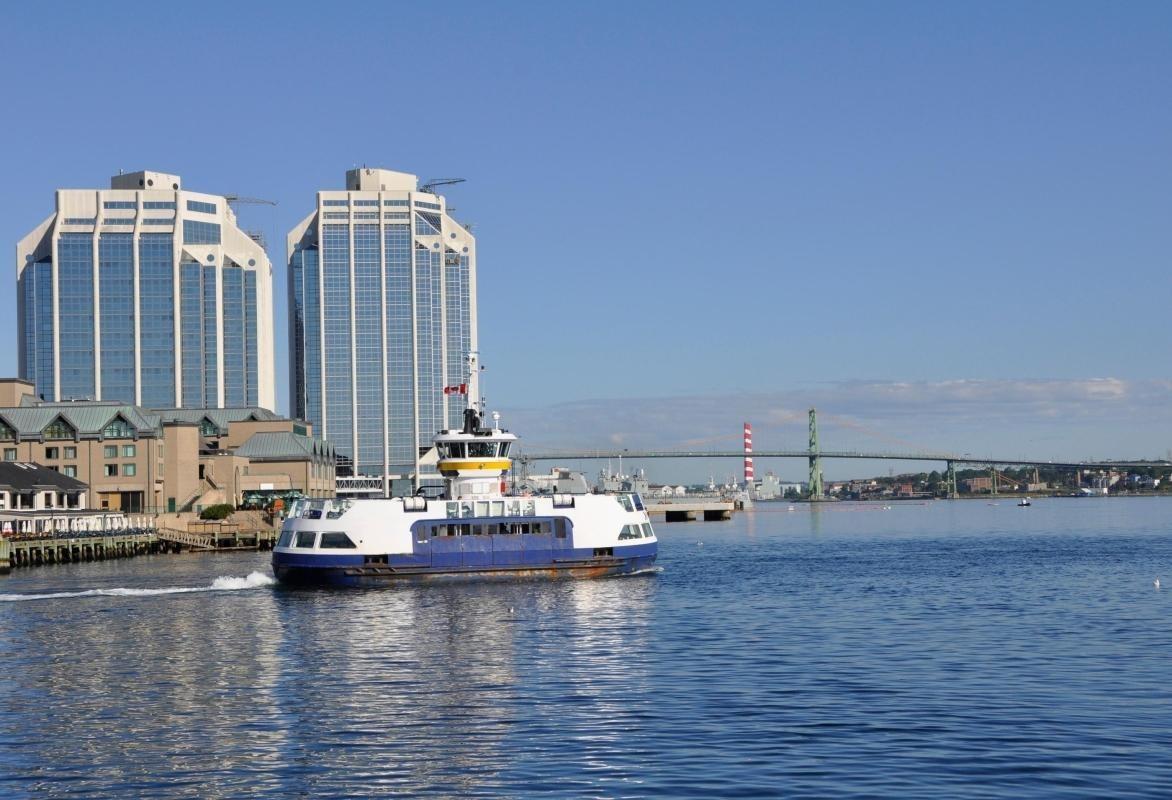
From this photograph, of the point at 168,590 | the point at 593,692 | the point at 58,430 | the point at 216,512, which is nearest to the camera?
the point at 593,692

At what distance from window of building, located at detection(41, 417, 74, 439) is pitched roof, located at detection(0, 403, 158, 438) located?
379mm

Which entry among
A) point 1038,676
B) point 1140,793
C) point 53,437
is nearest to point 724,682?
point 1038,676

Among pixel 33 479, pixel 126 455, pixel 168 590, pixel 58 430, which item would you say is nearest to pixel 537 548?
pixel 168 590

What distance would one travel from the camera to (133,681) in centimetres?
4353

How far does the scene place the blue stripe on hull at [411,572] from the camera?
76.5 metres

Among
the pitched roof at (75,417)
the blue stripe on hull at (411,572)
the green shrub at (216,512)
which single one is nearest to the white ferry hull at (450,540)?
the blue stripe on hull at (411,572)

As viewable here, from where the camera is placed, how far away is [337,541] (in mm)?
77062

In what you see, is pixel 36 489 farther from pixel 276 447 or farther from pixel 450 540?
pixel 450 540

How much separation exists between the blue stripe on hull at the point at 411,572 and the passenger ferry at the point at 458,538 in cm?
5

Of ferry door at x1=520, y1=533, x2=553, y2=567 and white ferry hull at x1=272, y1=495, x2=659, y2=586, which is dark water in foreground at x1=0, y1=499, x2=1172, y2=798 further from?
ferry door at x1=520, y1=533, x2=553, y2=567

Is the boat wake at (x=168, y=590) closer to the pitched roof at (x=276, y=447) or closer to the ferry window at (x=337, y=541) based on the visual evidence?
the ferry window at (x=337, y=541)

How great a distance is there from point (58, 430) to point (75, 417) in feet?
8.45

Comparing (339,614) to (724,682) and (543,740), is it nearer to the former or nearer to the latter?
(724,682)

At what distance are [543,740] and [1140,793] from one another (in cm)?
1300
